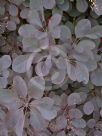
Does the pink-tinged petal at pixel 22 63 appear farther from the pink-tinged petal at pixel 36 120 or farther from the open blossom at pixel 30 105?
the pink-tinged petal at pixel 36 120

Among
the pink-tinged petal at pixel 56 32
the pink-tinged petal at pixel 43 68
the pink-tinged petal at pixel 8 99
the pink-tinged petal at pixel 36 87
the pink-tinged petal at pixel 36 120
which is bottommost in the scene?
the pink-tinged petal at pixel 36 120

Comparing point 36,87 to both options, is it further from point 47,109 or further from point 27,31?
point 27,31

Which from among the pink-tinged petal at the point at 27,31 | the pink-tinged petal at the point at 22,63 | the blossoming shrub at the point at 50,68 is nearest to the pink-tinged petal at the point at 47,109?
the blossoming shrub at the point at 50,68

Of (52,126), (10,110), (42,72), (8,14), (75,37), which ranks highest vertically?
(8,14)

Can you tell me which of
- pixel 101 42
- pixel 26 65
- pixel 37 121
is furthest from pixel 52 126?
pixel 101 42

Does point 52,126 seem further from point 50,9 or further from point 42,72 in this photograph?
point 50,9

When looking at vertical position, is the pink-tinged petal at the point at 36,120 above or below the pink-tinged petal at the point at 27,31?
below
